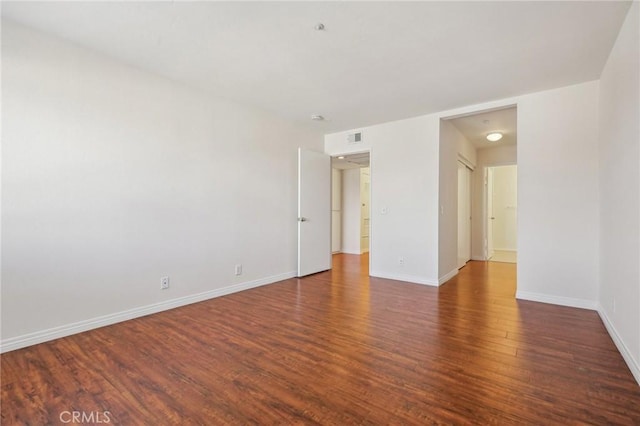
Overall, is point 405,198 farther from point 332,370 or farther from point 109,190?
point 109,190

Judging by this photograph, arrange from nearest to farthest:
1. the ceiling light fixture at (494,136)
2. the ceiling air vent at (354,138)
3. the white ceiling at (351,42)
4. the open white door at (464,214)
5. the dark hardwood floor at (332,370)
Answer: the dark hardwood floor at (332,370) → the white ceiling at (351,42) → the ceiling air vent at (354,138) → the ceiling light fixture at (494,136) → the open white door at (464,214)

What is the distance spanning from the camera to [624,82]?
7.39 ft

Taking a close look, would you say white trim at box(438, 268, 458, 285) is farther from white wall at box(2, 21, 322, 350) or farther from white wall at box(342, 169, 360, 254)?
white wall at box(342, 169, 360, 254)

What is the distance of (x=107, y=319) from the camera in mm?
2783

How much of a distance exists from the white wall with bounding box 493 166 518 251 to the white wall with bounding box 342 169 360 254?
3659 mm

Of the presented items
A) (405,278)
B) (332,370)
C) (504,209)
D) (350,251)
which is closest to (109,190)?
(332,370)

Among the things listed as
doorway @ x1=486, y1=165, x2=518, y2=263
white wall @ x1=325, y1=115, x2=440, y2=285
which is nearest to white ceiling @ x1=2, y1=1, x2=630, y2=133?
white wall @ x1=325, y1=115, x2=440, y2=285

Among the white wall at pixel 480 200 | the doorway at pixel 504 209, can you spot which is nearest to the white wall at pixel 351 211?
the white wall at pixel 480 200

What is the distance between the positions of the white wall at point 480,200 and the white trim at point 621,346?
364 cm

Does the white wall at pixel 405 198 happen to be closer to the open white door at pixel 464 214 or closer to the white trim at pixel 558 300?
the white trim at pixel 558 300

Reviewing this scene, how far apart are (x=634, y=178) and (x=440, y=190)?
2315mm

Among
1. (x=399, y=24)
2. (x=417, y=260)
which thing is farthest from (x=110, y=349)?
(x=417, y=260)

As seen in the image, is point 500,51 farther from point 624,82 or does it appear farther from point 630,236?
point 630,236

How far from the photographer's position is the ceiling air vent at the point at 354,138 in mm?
5031
